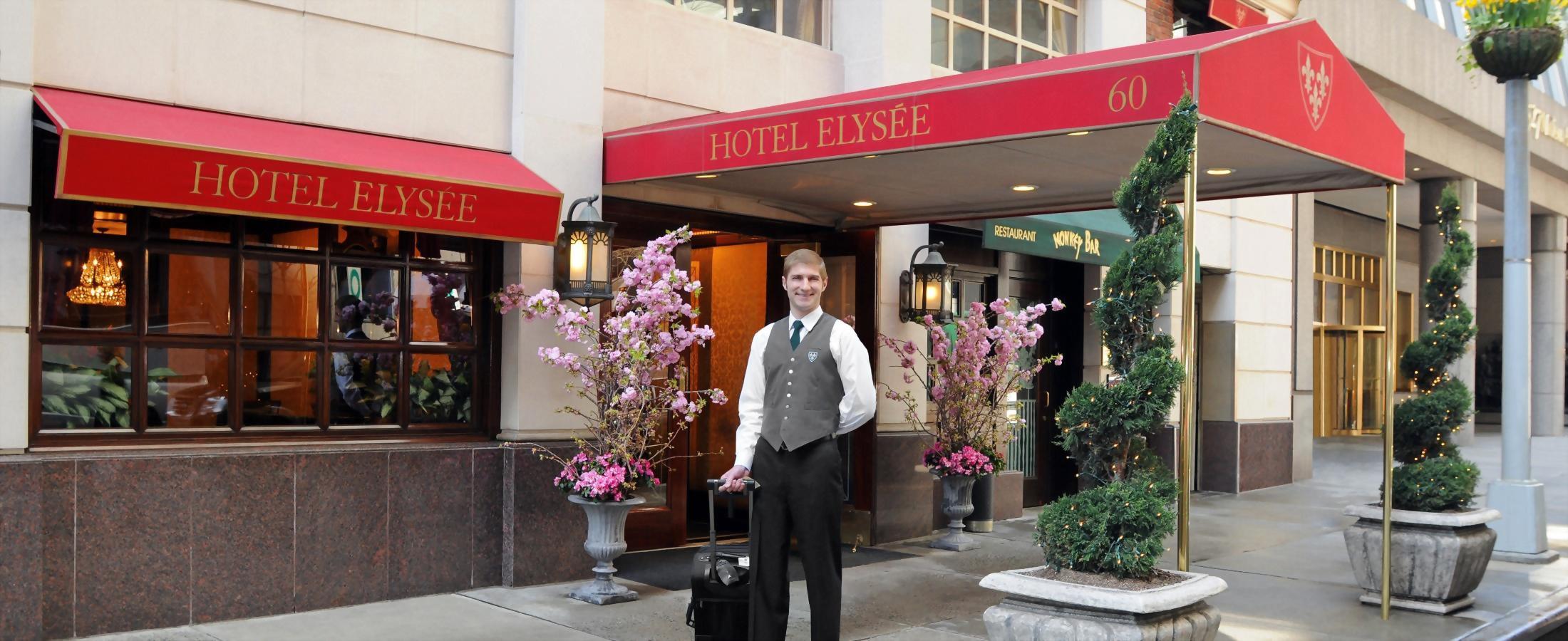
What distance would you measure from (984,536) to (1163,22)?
6966 mm

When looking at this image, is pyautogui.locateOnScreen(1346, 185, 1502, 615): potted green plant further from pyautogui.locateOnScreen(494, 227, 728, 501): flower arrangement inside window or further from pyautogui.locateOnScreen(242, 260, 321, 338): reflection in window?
pyautogui.locateOnScreen(242, 260, 321, 338): reflection in window

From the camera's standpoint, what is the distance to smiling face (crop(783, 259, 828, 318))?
5.82 m

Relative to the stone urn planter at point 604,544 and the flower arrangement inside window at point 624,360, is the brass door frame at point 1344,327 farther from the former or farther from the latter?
the stone urn planter at point 604,544

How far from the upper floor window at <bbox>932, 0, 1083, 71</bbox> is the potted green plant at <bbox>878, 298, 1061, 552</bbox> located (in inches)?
113

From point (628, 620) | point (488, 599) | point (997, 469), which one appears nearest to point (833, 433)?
point (628, 620)

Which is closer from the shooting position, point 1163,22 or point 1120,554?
point 1120,554

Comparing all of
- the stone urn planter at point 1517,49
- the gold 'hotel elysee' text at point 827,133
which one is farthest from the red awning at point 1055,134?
the stone urn planter at point 1517,49

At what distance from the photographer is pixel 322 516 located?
7.73 metres

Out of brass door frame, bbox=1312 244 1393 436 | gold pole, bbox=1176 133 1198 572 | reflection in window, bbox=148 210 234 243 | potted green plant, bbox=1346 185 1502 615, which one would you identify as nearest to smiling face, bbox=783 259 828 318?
gold pole, bbox=1176 133 1198 572

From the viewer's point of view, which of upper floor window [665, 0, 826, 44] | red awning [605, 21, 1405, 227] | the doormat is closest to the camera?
red awning [605, 21, 1405, 227]

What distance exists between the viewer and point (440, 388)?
28.3ft

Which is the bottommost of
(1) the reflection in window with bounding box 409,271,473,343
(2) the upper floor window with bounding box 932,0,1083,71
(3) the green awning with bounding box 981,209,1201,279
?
(1) the reflection in window with bounding box 409,271,473,343

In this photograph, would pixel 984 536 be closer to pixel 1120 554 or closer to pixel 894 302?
pixel 894 302

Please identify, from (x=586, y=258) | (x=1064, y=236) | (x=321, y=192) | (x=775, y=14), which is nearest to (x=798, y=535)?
(x=586, y=258)
